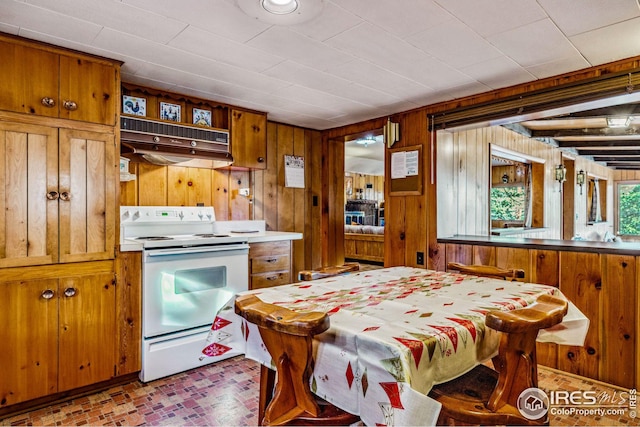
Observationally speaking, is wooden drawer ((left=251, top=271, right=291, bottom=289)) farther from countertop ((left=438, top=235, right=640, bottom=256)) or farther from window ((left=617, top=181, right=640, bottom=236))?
window ((left=617, top=181, right=640, bottom=236))

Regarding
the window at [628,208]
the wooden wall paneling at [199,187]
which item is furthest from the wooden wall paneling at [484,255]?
the window at [628,208]

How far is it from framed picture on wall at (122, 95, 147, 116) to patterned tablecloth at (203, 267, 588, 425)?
208 cm

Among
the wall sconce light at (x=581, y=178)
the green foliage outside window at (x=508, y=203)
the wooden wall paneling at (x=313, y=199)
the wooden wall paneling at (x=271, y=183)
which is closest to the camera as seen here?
the wooden wall paneling at (x=271, y=183)

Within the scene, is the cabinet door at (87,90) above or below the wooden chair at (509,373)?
above

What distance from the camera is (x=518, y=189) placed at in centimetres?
628

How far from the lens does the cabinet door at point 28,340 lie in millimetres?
2104

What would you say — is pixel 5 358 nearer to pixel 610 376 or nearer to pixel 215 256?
pixel 215 256

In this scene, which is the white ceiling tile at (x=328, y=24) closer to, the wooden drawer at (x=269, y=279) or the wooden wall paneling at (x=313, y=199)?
the wooden drawer at (x=269, y=279)

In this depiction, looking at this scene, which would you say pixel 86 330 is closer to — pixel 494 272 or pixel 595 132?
pixel 494 272

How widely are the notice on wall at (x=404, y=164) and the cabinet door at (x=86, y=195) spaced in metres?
2.44

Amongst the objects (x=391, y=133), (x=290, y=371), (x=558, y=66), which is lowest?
(x=290, y=371)

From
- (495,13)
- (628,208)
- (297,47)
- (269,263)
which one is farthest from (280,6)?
(628,208)

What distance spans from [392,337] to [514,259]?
226 centimetres

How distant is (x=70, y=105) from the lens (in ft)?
7.63
